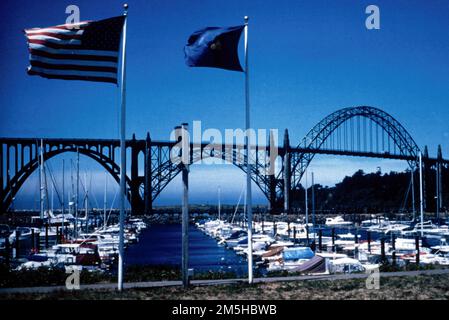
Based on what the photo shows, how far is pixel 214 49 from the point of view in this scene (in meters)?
13.0

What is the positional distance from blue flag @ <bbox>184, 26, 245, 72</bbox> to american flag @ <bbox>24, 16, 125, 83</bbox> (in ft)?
5.85

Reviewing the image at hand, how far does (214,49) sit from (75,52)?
128 inches

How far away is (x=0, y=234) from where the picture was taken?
56.6 m

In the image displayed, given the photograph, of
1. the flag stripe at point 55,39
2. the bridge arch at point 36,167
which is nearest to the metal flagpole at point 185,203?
the flag stripe at point 55,39

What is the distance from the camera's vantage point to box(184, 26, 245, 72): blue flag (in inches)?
507

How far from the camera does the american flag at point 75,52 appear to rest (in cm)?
1207

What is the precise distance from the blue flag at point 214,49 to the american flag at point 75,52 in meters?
1.78

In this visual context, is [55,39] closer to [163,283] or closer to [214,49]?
[214,49]

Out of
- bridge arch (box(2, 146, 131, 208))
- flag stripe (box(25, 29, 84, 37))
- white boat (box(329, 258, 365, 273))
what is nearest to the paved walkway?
flag stripe (box(25, 29, 84, 37))

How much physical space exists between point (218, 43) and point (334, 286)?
256 inches

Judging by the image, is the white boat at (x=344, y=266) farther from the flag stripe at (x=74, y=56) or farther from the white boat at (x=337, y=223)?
the white boat at (x=337, y=223)

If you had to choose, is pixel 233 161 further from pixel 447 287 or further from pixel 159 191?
pixel 447 287

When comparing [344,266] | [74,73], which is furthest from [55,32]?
[344,266]
